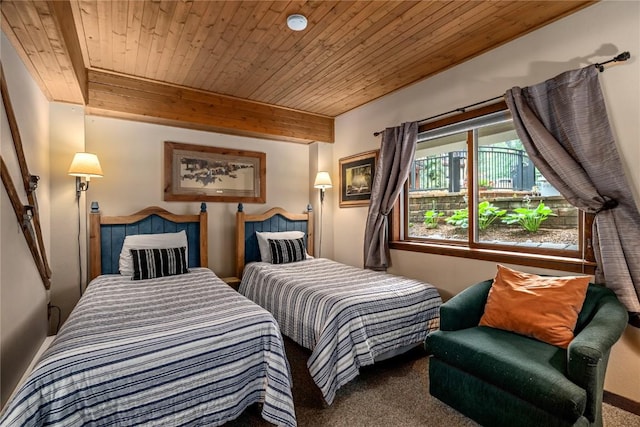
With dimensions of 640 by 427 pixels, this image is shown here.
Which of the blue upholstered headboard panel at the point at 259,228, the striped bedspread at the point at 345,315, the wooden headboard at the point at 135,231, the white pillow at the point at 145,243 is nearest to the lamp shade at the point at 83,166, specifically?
the wooden headboard at the point at 135,231

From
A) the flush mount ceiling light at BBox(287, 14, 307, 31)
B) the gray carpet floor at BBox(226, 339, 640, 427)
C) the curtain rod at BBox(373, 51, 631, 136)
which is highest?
the flush mount ceiling light at BBox(287, 14, 307, 31)

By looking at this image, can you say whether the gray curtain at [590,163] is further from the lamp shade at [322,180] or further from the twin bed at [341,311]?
the lamp shade at [322,180]

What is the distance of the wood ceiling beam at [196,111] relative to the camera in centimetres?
303

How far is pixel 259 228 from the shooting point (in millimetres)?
3969

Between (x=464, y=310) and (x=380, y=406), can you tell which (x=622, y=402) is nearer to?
(x=464, y=310)

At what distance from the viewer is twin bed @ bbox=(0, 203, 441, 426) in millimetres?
1374

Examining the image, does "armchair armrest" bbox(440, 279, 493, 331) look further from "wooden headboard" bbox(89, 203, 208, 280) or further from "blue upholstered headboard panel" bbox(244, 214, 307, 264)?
"wooden headboard" bbox(89, 203, 208, 280)

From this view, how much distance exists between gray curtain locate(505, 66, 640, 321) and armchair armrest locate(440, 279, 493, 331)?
2.36ft

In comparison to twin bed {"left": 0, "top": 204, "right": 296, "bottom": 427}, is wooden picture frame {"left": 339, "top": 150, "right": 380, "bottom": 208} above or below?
above

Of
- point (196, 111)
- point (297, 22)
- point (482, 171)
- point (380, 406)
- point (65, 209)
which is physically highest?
point (297, 22)

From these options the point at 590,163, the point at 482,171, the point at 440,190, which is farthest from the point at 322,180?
the point at 590,163

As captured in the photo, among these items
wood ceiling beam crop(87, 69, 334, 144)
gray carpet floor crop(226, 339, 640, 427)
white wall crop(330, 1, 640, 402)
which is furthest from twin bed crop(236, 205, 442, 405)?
wood ceiling beam crop(87, 69, 334, 144)

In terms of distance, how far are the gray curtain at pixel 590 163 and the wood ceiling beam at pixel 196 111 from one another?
2649mm

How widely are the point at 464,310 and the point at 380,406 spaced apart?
838 millimetres
